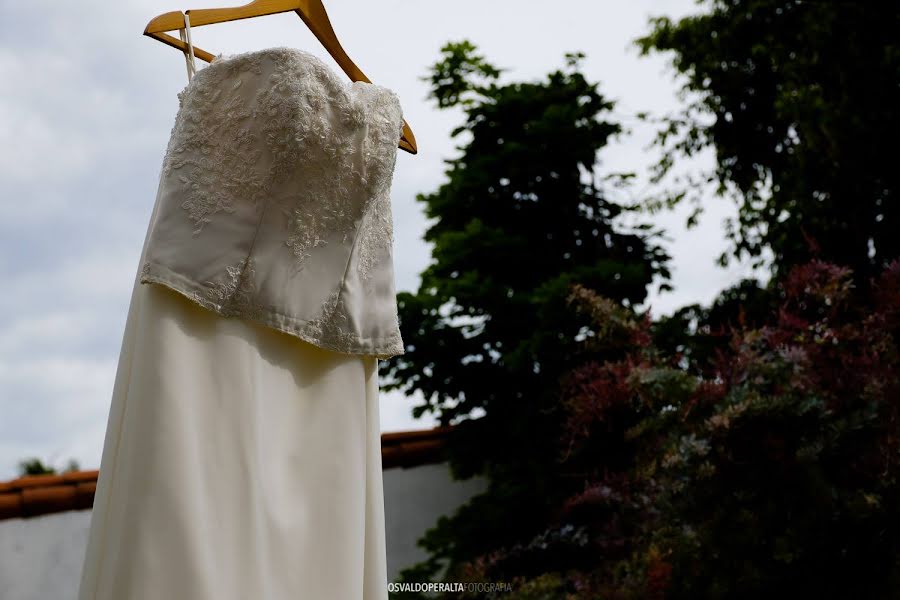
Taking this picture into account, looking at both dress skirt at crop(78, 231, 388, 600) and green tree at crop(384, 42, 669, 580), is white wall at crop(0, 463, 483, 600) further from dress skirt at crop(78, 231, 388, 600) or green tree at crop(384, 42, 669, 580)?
dress skirt at crop(78, 231, 388, 600)

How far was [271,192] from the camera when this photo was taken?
121 centimetres

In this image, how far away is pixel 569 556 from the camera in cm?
334

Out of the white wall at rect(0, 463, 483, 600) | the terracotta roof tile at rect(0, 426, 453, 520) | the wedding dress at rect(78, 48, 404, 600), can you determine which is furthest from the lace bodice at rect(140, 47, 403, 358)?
the white wall at rect(0, 463, 483, 600)

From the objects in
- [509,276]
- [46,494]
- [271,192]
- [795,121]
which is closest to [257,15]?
[271,192]

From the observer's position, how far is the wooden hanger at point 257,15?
4.19ft

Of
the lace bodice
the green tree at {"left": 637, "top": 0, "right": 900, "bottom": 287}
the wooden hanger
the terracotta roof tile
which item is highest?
the green tree at {"left": 637, "top": 0, "right": 900, "bottom": 287}

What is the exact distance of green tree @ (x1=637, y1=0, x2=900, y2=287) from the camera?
4930 mm

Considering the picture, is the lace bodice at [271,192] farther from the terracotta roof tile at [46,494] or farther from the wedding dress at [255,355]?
the terracotta roof tile at [46,494]

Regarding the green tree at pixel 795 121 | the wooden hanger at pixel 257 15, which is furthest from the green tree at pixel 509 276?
the wooden hanger at pixel 257 15

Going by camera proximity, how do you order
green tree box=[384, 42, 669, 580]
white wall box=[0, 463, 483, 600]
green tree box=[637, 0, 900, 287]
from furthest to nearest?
1. green tree box=[637, 0, 900, 287]
2. green tree box=[384, 42, 669, 580]
3. white wall box=[0, 463, 483, 600]

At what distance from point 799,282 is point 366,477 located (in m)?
2.09

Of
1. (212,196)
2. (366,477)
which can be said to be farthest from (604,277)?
(212,196)

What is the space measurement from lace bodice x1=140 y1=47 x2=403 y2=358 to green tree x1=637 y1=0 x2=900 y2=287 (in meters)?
3.43

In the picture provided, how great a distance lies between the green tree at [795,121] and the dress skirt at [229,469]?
3.47 metres
